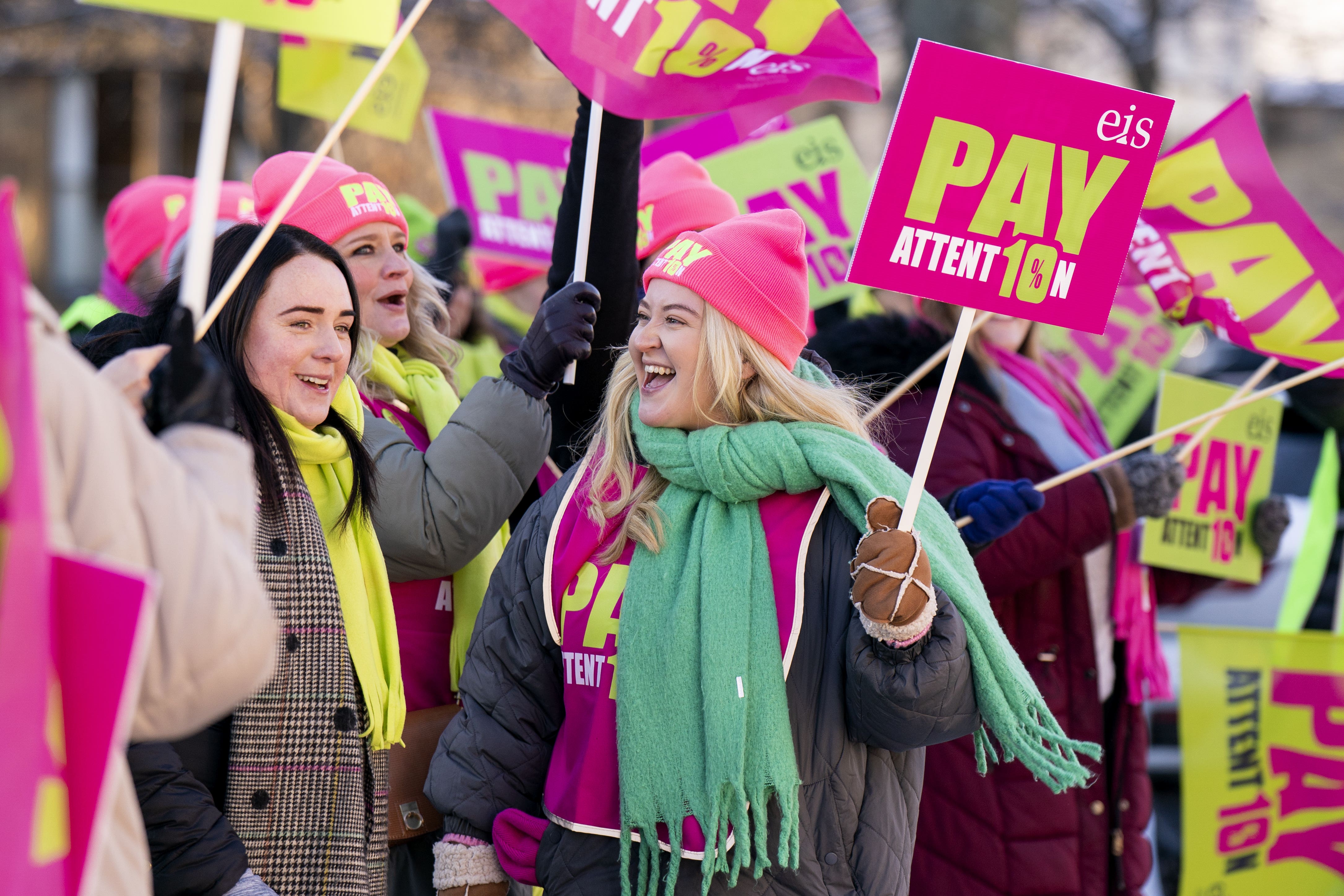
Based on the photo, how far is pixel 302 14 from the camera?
1.89m

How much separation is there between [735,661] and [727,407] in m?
0.51

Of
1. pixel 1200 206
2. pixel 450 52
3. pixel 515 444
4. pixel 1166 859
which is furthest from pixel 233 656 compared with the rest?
pixel 450 52

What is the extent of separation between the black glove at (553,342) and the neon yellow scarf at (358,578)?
1.15 ft

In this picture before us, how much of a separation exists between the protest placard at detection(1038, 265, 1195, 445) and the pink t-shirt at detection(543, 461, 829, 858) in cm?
304

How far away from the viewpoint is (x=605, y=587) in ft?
7.86

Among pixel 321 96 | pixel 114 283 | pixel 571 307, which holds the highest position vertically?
pixel 321 96

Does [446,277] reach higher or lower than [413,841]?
higher

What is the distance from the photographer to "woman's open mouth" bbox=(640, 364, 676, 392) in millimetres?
2529

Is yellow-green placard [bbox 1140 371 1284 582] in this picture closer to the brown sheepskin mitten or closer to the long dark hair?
the brown sheepskin mitten

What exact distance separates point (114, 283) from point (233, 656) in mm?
3232

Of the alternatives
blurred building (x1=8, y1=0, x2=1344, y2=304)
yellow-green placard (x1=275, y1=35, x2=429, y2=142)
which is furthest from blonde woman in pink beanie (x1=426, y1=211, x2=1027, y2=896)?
blurred building (x1=8, y1=0, x2=1344, y2=304)

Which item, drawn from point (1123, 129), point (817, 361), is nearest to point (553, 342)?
point (817, 361)

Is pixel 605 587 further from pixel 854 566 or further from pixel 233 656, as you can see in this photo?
pixel 233 656

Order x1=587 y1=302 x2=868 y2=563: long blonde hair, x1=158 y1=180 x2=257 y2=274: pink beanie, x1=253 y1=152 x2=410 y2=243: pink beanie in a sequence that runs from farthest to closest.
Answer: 1. x1=158 y1=180 x2=257 y2=274: pink beanie
2. x1=253 y1=152 x2=410 y2=243: pink beanie
3. x1=587 y1=302 x2=868 y2=563: long blonde hair
